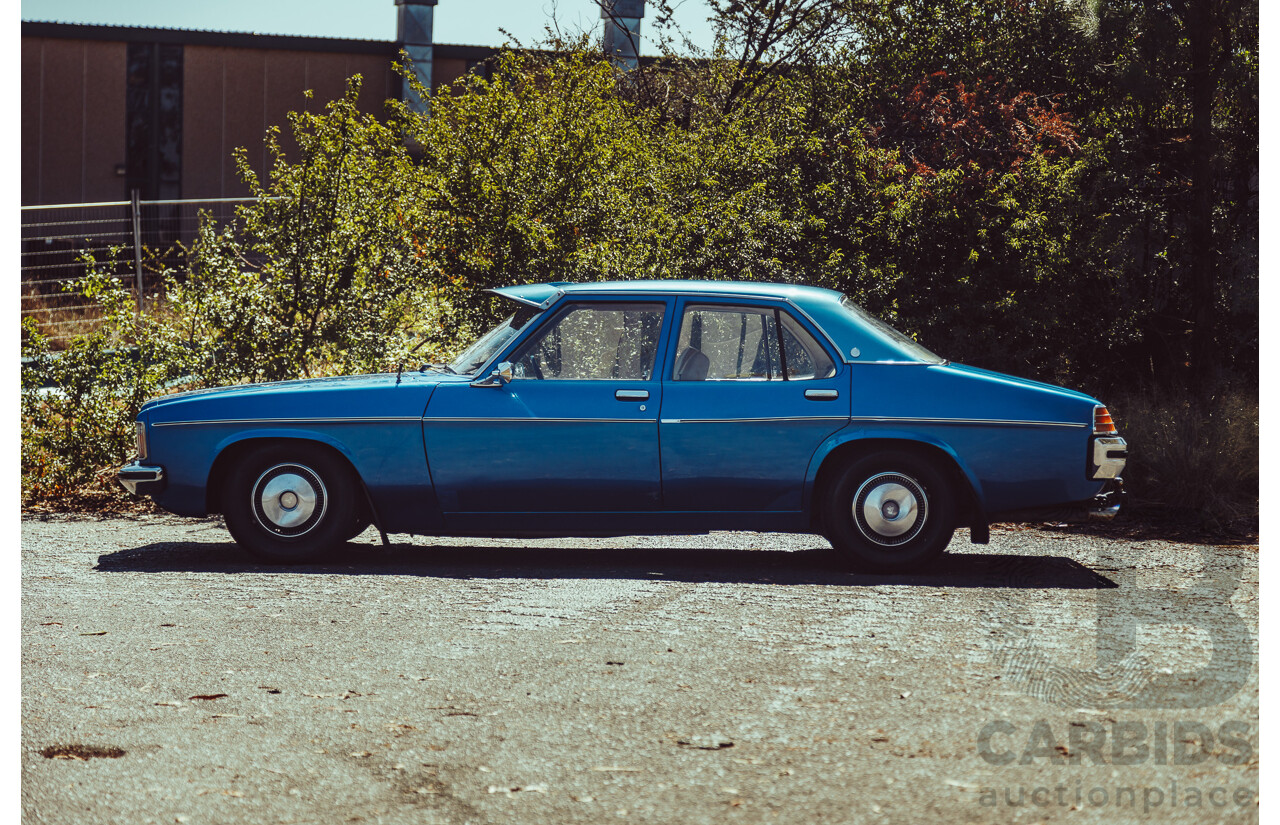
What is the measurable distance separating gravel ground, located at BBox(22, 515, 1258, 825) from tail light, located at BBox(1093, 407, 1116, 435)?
2.67ft

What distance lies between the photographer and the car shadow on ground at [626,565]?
6.73m

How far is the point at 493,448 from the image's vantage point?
6793 millimetres

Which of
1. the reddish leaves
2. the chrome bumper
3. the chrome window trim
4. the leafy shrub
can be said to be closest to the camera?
the chrome bumper

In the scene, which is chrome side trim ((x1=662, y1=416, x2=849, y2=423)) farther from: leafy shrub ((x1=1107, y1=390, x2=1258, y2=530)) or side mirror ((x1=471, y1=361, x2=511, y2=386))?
leafy shrub ((x1=1107, y1=390, x2=1258, y2=530))

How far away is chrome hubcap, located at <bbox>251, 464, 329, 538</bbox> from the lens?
694cm

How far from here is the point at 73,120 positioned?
2447 centimetres

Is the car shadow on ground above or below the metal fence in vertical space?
below

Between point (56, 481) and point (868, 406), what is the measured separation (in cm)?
645

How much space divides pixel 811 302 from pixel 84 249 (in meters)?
9.99

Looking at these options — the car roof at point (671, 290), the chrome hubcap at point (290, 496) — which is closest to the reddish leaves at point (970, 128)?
the car roof at point (671, 290)

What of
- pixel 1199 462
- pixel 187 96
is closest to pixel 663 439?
pixel 1199 462

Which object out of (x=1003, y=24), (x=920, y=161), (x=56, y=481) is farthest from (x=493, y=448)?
(x=1003, y=24)

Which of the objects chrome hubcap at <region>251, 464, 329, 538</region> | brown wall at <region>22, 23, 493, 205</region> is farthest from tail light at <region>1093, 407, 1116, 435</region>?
brown wall at <region>22, 23, 493, 205</region>
